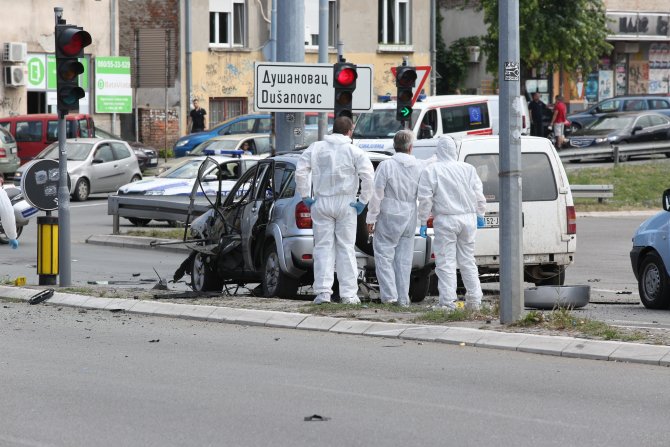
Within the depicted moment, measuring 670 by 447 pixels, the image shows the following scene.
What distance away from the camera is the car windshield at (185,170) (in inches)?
1173

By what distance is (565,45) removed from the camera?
160 ft

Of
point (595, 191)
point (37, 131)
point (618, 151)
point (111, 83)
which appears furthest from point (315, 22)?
point (595, 191)

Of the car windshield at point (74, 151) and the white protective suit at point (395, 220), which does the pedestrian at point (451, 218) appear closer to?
the white protective suit at point (395, 220)

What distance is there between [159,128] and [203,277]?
3414cm

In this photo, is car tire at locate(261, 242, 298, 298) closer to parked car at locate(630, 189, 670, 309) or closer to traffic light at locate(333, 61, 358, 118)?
traffic light at locate(333, 61, 358, 118)

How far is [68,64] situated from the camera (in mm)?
16203

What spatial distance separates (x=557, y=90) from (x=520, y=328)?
47.6 meters

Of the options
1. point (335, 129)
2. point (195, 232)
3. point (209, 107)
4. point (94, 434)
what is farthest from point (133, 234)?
point (209, 107)

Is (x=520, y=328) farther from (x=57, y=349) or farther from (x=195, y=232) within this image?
(x=195, y=232)

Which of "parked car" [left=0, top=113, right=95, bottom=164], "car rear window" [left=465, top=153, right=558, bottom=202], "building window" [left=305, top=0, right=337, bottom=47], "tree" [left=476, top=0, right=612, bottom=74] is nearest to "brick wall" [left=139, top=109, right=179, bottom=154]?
"building window" [left=305, top=0, right=337, bottom=47]

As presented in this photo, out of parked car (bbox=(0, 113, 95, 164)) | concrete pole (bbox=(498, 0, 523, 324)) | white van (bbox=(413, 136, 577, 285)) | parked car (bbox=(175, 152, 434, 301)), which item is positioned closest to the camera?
concrete pole (bbox=(498, 0, 523, 324))

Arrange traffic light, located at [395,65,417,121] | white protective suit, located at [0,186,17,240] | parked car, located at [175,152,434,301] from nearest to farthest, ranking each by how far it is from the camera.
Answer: parked car, located at [175,152,434,301], white protective suit, located at [0,186,17,240], traffic light, located at [395,65,417,121]

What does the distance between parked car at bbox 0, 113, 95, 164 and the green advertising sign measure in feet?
21.4

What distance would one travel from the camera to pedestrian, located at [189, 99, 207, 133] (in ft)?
153
